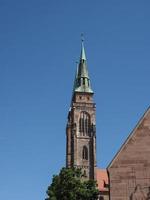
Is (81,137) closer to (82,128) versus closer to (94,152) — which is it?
(82,128)

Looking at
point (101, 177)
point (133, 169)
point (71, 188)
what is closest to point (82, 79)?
point (101, 177)

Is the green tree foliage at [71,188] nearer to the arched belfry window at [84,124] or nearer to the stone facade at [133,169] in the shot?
the stone facade at [133,169]

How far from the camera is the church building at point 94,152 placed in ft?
84.0

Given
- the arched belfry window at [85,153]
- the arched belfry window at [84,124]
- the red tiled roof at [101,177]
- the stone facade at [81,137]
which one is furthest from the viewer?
the arched belfry window at [84,124]

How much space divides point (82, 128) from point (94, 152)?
22.4ft

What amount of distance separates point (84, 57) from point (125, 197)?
82.4 m

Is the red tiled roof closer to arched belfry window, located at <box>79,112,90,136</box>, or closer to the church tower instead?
the church tower

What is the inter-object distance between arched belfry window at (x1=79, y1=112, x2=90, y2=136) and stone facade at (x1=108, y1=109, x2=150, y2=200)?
214 feet

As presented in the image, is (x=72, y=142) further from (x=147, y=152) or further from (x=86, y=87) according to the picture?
(x=147, y=152)

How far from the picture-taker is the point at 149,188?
83.1ft

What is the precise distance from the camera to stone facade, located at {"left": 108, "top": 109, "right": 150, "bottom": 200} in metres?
25.5

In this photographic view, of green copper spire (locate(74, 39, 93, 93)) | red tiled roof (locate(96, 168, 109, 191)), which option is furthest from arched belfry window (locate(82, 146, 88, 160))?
green copper spire (locate(74, 39, 93, 93))

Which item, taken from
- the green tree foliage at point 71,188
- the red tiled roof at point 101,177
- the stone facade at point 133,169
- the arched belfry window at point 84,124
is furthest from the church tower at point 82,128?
the stone facade at point 133,169

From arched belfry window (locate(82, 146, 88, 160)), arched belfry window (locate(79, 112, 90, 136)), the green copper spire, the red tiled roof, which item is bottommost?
the red tiled roof
